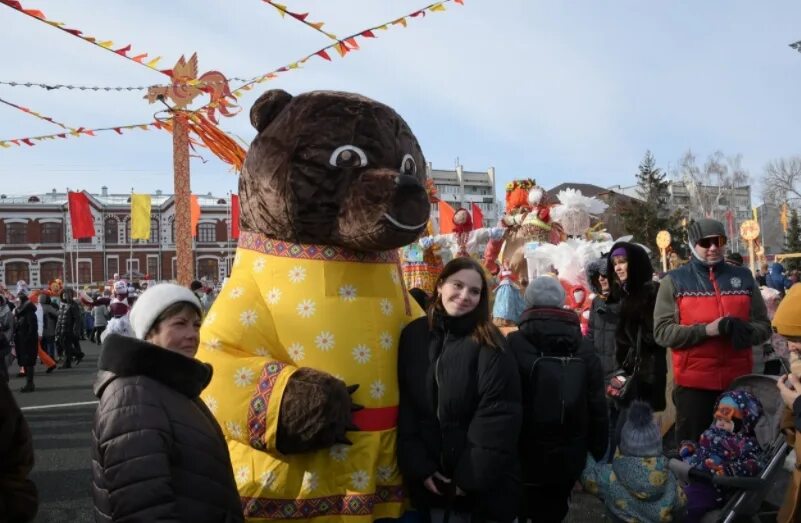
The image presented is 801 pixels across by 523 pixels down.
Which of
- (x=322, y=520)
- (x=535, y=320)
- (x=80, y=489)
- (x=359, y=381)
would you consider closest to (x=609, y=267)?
(x=535, y=320)

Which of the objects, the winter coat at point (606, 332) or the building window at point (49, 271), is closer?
the winter coat at point (606, 332)

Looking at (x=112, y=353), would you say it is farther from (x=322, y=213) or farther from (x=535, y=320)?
(x=535, y=320)

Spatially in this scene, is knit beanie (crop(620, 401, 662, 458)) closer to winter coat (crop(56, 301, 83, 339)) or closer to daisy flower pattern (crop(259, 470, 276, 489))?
daisy flower pattern (crop(259, 470, 276, 489))

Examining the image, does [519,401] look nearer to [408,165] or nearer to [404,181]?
[404,181]

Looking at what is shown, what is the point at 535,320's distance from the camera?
10.8ft

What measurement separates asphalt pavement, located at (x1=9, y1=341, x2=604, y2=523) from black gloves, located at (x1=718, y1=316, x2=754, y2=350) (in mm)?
1545

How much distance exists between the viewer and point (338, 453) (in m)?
2.62

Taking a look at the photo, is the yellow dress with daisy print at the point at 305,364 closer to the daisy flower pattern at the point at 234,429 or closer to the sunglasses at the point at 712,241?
the daisy flower pattern at the point at 234,429

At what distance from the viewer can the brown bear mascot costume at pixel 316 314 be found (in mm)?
2504

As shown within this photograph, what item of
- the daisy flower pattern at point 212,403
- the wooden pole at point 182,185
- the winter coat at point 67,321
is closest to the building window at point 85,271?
the winter coat at point 67,321

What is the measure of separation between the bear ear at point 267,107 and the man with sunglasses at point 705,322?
8.41 feet

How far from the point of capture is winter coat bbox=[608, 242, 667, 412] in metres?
4.36

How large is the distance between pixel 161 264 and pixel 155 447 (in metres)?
53.8

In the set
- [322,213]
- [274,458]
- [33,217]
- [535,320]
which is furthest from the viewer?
[33,217]
